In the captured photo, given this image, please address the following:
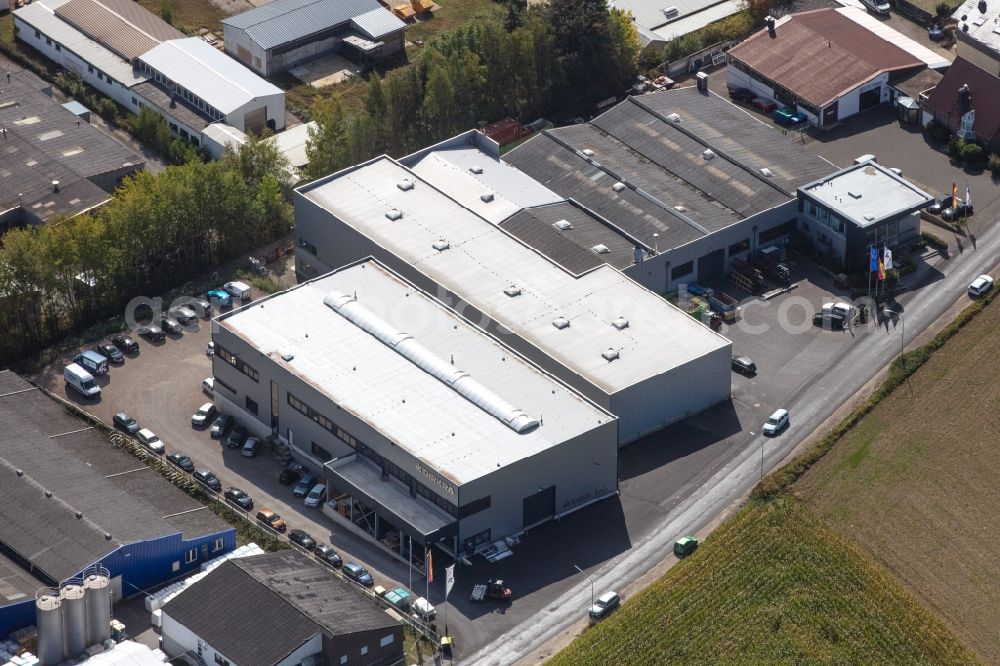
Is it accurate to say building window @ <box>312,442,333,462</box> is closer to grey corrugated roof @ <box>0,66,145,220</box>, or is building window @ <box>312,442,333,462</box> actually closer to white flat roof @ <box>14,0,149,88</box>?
grey corrugated roof @ <box>0,66,145,220</box>

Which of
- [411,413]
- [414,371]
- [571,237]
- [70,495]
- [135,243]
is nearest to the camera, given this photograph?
[70,495]

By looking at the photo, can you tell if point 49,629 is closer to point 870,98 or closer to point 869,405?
point 869,405

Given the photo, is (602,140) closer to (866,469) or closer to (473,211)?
(473,211)

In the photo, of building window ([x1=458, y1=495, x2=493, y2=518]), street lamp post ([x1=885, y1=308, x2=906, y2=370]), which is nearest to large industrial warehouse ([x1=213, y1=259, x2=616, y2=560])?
building window ([x1=458, y1=495, x2=493, y2=518])

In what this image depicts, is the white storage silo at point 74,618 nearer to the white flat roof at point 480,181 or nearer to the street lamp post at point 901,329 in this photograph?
the white flat roof at point 480,181

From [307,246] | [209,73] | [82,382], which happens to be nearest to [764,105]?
[307,246]

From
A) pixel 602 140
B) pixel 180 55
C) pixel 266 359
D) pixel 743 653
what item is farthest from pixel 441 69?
pixel 743 653

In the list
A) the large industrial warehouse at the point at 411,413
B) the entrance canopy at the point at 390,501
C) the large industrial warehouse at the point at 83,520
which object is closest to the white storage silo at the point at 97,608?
the large industrial warehouse at the point at 83,520
